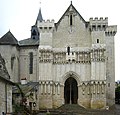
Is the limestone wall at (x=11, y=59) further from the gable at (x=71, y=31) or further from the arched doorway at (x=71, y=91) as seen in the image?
the arched doorway at (x=71, y=91)

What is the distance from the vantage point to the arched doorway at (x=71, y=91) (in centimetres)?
6091

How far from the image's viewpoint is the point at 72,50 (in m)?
58.2

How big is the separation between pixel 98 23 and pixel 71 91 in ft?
42.7

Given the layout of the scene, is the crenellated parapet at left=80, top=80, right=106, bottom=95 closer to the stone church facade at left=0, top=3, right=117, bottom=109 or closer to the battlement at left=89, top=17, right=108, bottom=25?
the stone church facade at left=0, top=3, right=117, bottom=109

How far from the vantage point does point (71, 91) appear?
61906mm

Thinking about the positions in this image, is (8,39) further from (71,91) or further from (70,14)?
(71,91)

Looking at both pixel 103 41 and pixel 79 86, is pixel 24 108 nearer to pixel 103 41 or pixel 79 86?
pixel 79 86

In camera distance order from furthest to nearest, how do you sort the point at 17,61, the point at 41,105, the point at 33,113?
1. the point at 17,61
2. the point at 41,105
3. the point at 33,113

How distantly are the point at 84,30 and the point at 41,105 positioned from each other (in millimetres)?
14428

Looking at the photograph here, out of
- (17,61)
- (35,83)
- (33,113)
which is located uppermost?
(17,61)

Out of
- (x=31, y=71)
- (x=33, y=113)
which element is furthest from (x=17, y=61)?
(x=33, y=113)

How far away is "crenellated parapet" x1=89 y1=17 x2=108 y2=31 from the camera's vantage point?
57969 millimetres

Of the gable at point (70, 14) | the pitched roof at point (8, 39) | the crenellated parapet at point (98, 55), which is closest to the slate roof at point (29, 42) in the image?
the pitched roof at point (8, 39)

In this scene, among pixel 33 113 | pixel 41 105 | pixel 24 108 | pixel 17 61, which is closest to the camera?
pixel 24 108
